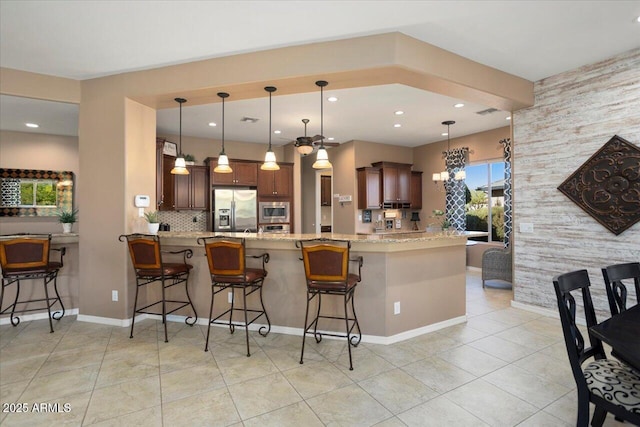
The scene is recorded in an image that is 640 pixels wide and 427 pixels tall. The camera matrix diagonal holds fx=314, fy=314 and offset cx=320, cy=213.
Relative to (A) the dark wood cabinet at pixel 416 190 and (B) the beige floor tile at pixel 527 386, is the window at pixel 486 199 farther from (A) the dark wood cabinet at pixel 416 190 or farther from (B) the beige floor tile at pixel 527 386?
(B) the beige floor tile at pixel 527 386

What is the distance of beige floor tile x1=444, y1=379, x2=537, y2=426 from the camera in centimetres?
197

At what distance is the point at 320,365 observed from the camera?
104 inches

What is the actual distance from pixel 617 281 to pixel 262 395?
8.21 feet

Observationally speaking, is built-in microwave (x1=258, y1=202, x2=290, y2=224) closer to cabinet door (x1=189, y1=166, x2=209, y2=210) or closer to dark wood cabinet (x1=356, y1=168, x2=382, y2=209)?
cabinet door (x1=189, y1=166, x2=209, y2=210)

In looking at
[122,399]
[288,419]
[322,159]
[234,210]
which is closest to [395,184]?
[234,210]

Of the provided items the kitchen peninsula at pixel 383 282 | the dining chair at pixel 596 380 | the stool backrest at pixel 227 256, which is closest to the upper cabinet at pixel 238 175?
the kitchen peninsula at pixel 383 282

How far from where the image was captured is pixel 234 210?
6.17 m

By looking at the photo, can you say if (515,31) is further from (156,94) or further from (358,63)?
(156,94)

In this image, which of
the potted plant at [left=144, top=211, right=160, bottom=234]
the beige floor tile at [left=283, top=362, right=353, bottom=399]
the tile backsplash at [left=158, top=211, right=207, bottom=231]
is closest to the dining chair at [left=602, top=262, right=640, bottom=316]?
the beige floor tile at [left=283, top=362, right=353, bottom=399]

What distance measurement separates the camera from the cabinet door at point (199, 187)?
19.6 feet

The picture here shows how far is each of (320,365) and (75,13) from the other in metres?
3.48

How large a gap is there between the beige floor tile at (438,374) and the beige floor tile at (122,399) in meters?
1.91

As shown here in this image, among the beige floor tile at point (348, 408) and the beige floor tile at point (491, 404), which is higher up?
the beige floor tile at point (348, 408)

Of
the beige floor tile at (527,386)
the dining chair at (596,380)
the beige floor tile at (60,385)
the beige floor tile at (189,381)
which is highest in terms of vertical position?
the dining chair at (596,380)
